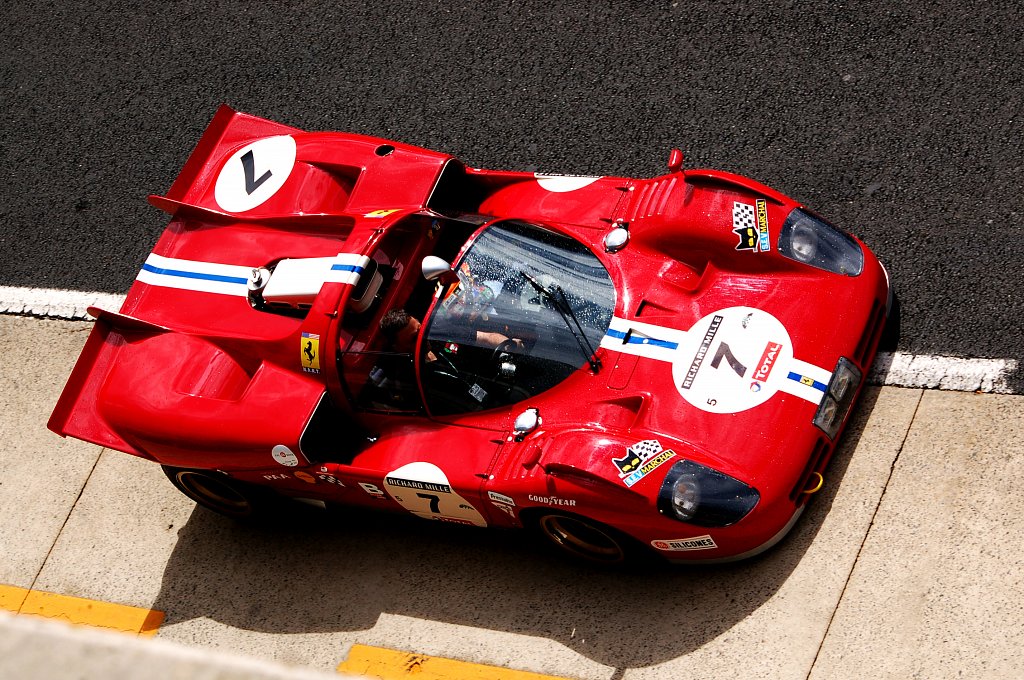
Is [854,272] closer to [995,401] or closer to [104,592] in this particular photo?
[995,401]

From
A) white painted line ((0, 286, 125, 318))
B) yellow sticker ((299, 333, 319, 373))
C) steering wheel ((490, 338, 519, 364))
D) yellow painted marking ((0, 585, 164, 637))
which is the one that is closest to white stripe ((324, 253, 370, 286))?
yellow sticker ((299, 333, 319, 373))

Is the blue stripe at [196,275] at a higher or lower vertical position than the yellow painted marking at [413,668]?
higher

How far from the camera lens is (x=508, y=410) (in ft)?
16.1

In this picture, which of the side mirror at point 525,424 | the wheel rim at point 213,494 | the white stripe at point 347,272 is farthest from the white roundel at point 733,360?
the wheel rim at point 213,494

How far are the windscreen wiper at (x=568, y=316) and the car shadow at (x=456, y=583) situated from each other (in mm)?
997

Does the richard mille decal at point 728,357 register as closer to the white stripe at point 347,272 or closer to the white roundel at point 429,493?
the white roundel at point 429,493

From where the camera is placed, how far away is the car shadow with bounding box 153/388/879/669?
481 cm

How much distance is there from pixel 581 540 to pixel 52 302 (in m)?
4.26

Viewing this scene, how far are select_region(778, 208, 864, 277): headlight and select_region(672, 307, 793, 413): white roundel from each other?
37 centimetres

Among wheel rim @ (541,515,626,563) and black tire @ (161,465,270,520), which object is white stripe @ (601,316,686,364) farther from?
black tire @ (161,465,270,520)

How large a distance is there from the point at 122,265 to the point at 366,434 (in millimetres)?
2928

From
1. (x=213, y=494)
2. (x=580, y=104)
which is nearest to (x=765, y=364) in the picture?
(x=580, y=104)

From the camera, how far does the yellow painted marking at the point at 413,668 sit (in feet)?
16.0

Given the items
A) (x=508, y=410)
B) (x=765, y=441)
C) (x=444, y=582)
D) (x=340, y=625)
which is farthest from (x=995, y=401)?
(x=340, y=625)
